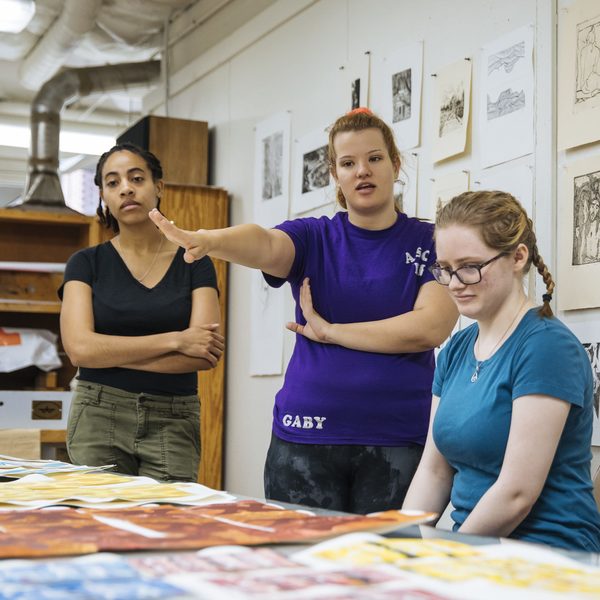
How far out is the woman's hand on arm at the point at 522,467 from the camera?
135 cm

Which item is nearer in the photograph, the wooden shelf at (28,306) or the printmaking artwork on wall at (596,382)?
the printmaking artwork on wall at (596,382)

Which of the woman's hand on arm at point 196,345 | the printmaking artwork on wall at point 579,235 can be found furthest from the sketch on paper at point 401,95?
the woman's hand on arm at point 196,345

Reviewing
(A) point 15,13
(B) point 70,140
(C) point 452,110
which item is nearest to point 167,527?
(C) point 452,110

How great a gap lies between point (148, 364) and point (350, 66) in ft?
6.45

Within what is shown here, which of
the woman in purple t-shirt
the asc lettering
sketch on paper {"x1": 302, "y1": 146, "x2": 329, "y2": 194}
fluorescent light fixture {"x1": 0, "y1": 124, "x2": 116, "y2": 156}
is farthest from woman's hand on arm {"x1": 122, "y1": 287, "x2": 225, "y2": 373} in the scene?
fluorescent light fixture {"x1": 0, "y1": 124, "x2": 116, "y2": 156}

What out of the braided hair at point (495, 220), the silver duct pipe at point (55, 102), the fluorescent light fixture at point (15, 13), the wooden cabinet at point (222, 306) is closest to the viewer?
the braided hair at point (495, 220)

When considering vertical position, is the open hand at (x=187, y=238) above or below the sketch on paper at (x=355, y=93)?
below

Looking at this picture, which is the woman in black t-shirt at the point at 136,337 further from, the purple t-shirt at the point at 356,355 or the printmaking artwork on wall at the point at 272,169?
the printmaking artwork on wall at the point at 272,169

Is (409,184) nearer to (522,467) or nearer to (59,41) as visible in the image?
(522,467)

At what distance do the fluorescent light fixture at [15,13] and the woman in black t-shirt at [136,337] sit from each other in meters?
2.68

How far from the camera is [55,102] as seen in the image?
5910mm

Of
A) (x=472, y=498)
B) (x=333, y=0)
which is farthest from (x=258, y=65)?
(x=472, y=498)

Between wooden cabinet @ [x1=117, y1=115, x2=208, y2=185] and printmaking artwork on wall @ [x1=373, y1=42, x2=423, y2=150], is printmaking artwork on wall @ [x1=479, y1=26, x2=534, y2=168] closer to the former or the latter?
printmaking artwork on wall @ [x1=373, y1=42, x2=423, y2=150]

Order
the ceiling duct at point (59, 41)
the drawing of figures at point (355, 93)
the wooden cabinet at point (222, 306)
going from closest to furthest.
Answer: the drawing of figures at point (355, 93)
the wooden cabinet at point (222, 306)
the ceiling duct at point (59, 41)
